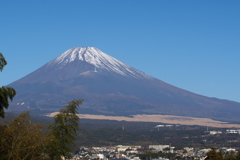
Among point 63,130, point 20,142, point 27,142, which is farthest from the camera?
point 63,130

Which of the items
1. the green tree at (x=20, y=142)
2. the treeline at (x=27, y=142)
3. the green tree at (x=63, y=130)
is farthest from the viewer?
the green tree at (x=63, y=130)

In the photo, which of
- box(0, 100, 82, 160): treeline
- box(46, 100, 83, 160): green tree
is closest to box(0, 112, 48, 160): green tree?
box(0, 100, 82, 160): treeline

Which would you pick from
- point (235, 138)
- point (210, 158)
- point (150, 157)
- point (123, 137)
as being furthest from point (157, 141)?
point (210, 158)

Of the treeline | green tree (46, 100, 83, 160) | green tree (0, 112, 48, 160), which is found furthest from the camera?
green tree (46, 100, 83, 160)

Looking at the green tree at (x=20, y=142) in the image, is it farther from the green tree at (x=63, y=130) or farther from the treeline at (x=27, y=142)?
the green tree at (x=63, y=130)

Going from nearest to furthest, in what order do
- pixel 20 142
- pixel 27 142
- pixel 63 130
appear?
pixel 20 142 → pixel 27 142 → pixel 63 130

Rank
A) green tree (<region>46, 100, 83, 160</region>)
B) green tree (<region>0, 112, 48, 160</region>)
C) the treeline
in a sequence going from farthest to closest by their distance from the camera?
green tree (<region>46, 100, 83, 160</region>) → the treeline → green tree (<region>0, 112, 48, 160</region>)

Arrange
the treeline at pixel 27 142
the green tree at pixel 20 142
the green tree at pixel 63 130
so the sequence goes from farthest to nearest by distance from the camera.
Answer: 1. the green tree at pixel 63 130
2. the treeline at pixel 27 142
3. the green tree at pixel 20 142

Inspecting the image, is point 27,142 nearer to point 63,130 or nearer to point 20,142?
point 20,142

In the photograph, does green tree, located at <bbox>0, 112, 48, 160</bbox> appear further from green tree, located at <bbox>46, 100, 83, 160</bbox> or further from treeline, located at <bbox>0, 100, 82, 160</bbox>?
green tree, located at <bbox>46, 100, 83, 160</bbox>

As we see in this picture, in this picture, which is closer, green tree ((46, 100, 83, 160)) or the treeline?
the treeline

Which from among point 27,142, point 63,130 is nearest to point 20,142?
point 27,142

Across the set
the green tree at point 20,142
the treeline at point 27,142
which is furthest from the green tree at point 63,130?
the green tree at point 20,142
